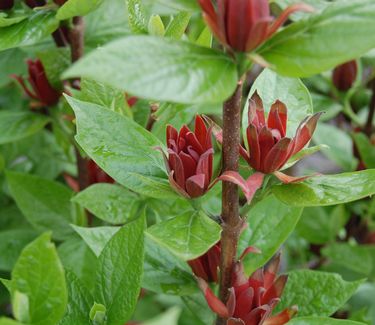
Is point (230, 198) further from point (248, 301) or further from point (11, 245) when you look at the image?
point (11, 245)

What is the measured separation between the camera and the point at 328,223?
1.40 m

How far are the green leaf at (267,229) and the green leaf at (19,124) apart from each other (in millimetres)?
411

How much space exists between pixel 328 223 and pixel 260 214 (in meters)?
0.55

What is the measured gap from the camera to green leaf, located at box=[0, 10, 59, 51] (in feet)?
2.84

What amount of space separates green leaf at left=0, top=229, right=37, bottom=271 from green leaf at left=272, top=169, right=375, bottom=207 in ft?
1.97

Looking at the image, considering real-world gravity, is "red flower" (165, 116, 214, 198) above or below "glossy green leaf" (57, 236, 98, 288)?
above

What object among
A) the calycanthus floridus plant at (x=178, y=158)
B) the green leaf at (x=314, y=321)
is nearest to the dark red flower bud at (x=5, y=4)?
the calycanthus floridus plant at (x=178, y=158)

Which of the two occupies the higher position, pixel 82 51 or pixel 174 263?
pixel 82 51

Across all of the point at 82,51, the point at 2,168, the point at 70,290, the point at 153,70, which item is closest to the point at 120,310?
the point at 70,290

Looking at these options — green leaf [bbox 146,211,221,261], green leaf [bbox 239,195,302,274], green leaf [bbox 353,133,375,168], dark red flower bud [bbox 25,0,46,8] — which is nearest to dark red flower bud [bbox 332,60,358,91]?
green leaf [bbox 353,133,375,168]

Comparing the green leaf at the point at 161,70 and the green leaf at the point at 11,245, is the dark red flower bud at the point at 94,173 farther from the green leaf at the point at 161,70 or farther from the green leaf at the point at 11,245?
the green leaf at the point at 161,70

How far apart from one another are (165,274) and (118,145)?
0.20 metres

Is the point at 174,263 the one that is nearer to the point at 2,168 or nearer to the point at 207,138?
the point at 207,138

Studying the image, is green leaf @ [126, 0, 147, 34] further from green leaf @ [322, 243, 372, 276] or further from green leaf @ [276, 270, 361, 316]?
green leaf @ [322, 243, 372, 276]
